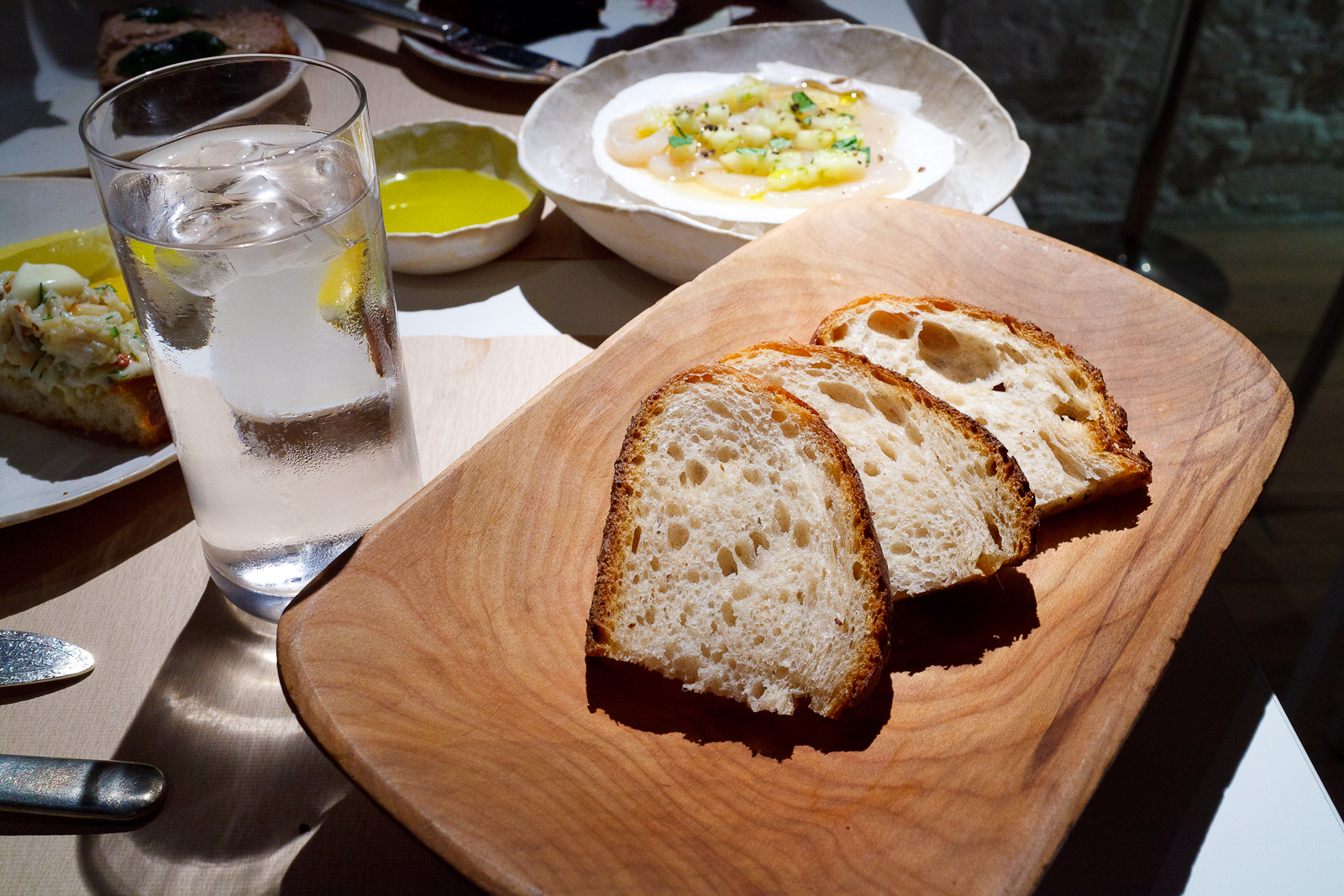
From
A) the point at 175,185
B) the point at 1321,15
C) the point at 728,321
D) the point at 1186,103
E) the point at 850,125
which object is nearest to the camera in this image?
the point at 175,185

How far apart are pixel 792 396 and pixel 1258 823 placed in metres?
0.58

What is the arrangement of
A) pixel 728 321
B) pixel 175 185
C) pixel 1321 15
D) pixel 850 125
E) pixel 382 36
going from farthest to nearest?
pixel 1321 15, pixel 382 36, pixel 850 125, pixel 728 321, pixel 175 185

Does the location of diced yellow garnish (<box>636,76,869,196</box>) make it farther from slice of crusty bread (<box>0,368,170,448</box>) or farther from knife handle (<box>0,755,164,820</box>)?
knife handle (<box>0,755,164,820</box>)

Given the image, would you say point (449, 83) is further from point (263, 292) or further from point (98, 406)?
point (263, 292)

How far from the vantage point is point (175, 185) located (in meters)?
0.71

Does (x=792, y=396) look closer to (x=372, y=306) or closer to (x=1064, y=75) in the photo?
(x=372, y=306)

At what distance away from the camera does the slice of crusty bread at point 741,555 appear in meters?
0.79

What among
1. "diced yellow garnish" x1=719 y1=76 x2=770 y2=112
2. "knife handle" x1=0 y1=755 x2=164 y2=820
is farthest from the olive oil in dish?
"knife handle" x1=0 y1=755 x2=164 y2=820

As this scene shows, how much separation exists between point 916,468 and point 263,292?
0.63 meters

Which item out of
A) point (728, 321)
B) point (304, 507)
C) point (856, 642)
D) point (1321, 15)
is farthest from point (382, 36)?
point (1321, 15)

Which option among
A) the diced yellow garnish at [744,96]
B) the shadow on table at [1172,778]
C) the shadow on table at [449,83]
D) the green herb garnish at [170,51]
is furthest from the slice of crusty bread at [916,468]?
the green herb garnish at [170,51]

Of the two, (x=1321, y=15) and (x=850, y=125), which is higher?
(x=850, y=125)

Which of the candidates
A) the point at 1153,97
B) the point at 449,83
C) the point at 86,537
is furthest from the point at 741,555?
the point at 1153,97

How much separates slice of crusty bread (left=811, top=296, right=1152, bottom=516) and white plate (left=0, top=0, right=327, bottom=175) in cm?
148
